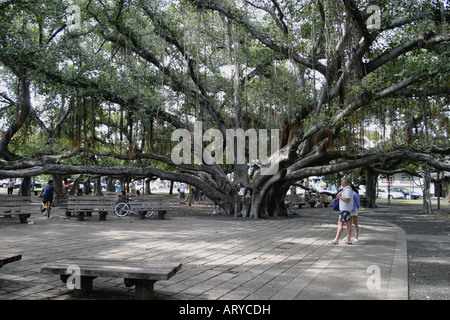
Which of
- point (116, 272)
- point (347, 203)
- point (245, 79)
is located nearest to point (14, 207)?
point (245, 79)

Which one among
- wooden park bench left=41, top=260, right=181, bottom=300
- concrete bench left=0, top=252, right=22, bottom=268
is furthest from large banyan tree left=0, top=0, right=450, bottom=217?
concrete bench left=0, top=252, right=22, bottom=268

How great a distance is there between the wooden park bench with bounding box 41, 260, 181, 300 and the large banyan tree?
22.6ft

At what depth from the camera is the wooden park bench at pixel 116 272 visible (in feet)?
12.9

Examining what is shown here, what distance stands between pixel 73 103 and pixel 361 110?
10.5 m

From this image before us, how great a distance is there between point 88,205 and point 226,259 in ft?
26.8

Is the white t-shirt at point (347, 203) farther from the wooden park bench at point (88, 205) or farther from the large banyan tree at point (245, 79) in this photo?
the wooden park bench at point (88, 205)

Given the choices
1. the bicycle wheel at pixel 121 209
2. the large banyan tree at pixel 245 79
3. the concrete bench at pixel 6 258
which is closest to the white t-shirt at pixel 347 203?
the large banyan tree at pixel 245 79

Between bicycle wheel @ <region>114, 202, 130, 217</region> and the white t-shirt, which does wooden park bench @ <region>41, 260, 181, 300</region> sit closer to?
the white t-shirt

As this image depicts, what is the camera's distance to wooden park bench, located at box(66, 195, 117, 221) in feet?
42.8

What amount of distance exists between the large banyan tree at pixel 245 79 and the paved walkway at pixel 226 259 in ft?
11.5

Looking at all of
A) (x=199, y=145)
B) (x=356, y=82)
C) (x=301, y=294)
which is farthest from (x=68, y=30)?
(x=301, y=294)

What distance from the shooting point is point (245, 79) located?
12.3 m

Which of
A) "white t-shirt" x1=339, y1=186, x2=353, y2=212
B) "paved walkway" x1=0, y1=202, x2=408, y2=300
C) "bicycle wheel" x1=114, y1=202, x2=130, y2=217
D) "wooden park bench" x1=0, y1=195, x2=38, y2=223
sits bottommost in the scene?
"paved walkway" x1=0, y1=202, x2=408, y2=300
